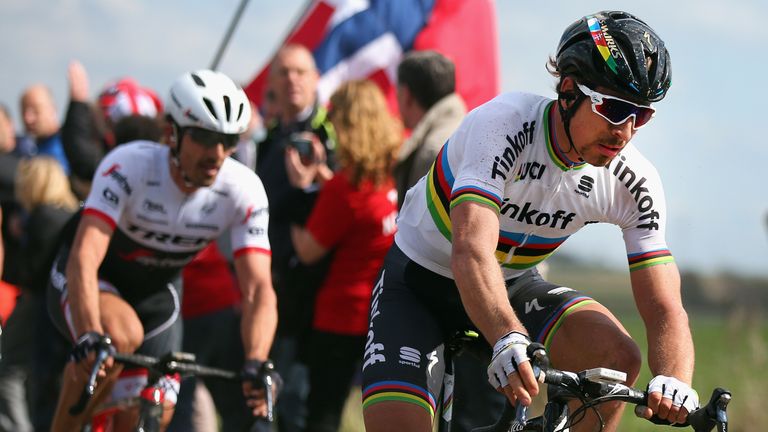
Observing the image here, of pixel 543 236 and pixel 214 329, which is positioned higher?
pixel 543 236

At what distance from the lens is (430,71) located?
7598mm

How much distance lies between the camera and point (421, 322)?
5.33 m

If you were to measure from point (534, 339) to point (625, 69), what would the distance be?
1262 millimetres

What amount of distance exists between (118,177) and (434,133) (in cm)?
180

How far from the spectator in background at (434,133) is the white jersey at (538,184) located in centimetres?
148

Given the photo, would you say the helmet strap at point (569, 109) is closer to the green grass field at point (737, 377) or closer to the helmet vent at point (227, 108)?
the helmet vent at point (227, 108)

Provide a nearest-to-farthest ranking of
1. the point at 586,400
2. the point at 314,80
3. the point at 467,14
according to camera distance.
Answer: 1. the point at 586,400
2. the point at 314,80
3. the point at 467,14

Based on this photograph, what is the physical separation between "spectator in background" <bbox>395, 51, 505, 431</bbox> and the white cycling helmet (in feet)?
3.46

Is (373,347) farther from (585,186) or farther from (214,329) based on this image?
(214,329)

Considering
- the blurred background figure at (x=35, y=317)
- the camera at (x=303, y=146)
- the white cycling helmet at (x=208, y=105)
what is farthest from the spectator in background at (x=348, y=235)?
the blurred background figure at (x=35, y=317)

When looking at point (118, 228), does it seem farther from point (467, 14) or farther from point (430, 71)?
point (467, 14)

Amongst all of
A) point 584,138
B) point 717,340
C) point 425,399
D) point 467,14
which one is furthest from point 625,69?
point 717,340

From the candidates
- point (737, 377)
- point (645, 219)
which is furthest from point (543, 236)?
point (737, 377)

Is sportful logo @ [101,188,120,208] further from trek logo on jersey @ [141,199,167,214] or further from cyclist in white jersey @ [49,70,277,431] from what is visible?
trek logo on jersey @ [141,199,167,214]
